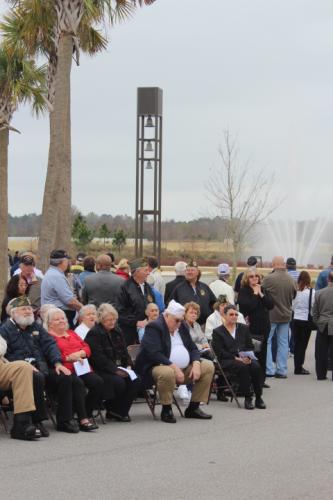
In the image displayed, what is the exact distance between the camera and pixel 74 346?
10930 mm

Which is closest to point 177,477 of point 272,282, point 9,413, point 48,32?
point 9,413

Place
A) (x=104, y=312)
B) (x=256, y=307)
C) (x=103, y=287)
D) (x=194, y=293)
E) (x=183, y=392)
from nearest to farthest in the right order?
(x=104, y=312) < (x=183, y=392) < (x=103, y=287) < (x=194, y=293) < (x=256, y=307)

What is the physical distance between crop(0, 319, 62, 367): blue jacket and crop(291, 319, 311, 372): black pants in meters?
6.68

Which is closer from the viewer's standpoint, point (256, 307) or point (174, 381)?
point (174, 381)

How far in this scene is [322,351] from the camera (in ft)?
52.0

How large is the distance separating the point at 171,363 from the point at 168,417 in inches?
25.6

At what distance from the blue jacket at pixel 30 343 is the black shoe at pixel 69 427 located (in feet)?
2.25

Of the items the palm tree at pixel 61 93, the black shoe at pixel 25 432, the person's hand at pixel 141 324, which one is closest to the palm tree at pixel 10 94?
the palm tree at pixel 61 93

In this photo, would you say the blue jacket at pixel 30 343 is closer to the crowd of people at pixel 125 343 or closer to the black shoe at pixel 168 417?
the crowd of people at pixel 125 343

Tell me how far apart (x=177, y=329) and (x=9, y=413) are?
2.29 metres

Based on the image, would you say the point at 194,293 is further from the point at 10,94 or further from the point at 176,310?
the point at 10,94

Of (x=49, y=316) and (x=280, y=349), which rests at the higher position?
(x=49, y=316)

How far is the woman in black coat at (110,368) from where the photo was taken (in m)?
11.1

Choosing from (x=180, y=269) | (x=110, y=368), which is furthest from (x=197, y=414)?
(x=180, y=269)
